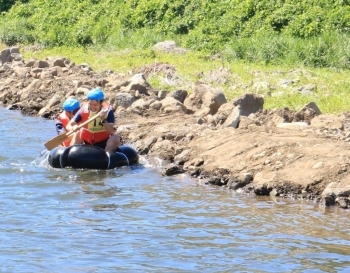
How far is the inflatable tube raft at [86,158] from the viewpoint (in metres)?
13.9

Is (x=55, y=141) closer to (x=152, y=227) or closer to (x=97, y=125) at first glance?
(x=97, y=125)

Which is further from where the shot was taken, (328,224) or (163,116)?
(163,116)

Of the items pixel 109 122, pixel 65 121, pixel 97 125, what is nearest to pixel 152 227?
pixel 109 122

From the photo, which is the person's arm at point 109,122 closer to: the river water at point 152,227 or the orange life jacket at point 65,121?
the river water at point 152,227

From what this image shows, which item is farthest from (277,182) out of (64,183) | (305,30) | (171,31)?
(171,31)

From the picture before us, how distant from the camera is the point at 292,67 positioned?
857 inches

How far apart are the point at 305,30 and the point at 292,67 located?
3.60 m

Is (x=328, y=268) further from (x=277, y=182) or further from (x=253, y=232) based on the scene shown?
(x=277, y=182)

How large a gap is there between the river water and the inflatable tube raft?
0.39ft

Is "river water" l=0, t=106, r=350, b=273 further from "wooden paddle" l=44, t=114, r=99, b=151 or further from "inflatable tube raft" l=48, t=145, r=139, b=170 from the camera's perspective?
"wooden paddle" l=44, t=114, r=99, b=151

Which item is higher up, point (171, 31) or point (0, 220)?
point (171, 31)

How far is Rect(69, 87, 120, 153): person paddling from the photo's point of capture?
45.8 ft

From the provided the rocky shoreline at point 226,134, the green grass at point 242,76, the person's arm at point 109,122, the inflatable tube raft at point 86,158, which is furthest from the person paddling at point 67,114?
the green grass at point 242,76

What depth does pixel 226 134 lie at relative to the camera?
14.5 meters
